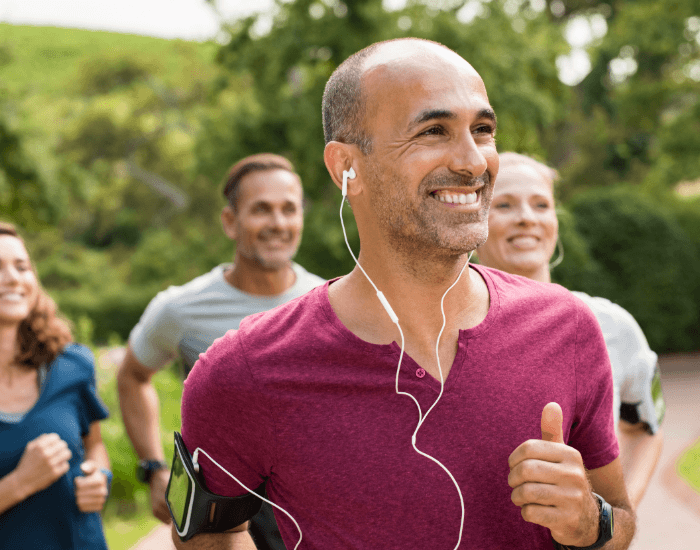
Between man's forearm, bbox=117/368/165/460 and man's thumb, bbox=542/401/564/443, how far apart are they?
273cm

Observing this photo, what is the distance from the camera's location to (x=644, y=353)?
2822 mm

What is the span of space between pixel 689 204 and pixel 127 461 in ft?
48.8

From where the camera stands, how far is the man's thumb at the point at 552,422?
1517 millimetres

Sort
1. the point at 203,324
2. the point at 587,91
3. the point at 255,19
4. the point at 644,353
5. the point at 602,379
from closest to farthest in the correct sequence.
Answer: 1. the point at 602,379
2. the point at 644,353
3. the point at 203,324
4. the point at 255,19
5. the point at 587,91

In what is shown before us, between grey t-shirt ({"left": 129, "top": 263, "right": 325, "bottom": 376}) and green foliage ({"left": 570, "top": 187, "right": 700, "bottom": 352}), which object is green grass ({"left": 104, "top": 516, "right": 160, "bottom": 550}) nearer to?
grey t-shirt ({"left": 129, "top": 263, "right": 325, "bottom": 376})

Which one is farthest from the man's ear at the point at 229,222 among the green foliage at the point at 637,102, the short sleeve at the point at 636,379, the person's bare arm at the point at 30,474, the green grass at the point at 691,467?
the green foliage at the point at 637,102

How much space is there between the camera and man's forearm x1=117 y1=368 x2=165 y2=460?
3848 mm

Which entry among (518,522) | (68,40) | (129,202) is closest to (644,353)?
(518,522)

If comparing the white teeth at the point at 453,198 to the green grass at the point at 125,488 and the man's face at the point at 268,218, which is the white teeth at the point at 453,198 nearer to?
the man's face at the point at 268,218

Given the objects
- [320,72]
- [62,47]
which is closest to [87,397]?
[320,72]

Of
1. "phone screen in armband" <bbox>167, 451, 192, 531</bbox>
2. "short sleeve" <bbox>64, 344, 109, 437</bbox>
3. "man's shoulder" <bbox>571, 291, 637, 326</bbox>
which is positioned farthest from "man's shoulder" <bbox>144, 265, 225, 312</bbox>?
"phone screen in armband" <bbox>167, 451, 192, 531</bbox>

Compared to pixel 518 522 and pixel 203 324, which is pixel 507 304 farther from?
pixel 203 324

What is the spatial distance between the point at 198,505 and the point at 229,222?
8.18 ft

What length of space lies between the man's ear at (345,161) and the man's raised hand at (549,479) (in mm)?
663
